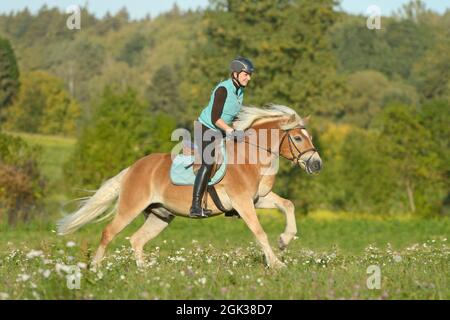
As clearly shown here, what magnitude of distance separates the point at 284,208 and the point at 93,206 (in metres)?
3.11

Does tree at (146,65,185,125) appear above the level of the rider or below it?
A: below

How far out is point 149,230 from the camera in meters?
13.2

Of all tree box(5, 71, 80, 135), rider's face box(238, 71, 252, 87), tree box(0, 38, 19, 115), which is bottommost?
tree box(5, 71, 80, 135)

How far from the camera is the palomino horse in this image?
38.3 ft

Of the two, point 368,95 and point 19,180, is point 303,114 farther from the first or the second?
point 368,95

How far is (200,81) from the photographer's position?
5672 centimetres

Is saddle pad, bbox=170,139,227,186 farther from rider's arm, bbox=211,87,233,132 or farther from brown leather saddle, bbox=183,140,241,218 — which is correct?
rider's arm, bbox=211,87,233,132

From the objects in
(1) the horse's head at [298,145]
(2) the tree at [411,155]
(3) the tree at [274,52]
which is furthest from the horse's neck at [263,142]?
(2) the tree at [411,155]

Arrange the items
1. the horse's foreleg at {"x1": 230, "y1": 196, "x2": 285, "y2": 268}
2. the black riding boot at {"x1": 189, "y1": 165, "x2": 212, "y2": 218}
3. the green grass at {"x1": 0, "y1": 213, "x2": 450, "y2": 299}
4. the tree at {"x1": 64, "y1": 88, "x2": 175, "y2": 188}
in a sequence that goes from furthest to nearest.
A: the tree at {"x1": 64, "y1": 88, "x2": 175, "y2": 188} → the black riding boot at {"x1": 189, "y1": 165, "x2": 212, "y2": 218} → the horse's foreleg at {"x1": 230, "y1": 196, "x2": 285, "y2": 268} → the green grass at {"x1": 0, "y1": 213, "x2": 450, "y2": 299}

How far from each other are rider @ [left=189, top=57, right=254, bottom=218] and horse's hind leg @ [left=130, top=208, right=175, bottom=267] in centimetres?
115

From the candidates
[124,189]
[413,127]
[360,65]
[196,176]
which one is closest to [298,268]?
[196,176]

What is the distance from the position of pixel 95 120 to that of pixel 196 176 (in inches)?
1799

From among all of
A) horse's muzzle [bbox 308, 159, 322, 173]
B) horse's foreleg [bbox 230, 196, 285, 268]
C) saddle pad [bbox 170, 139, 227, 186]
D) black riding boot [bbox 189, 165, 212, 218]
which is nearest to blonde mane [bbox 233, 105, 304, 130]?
saddle pad [bbox 170, 139, 227, 186]
